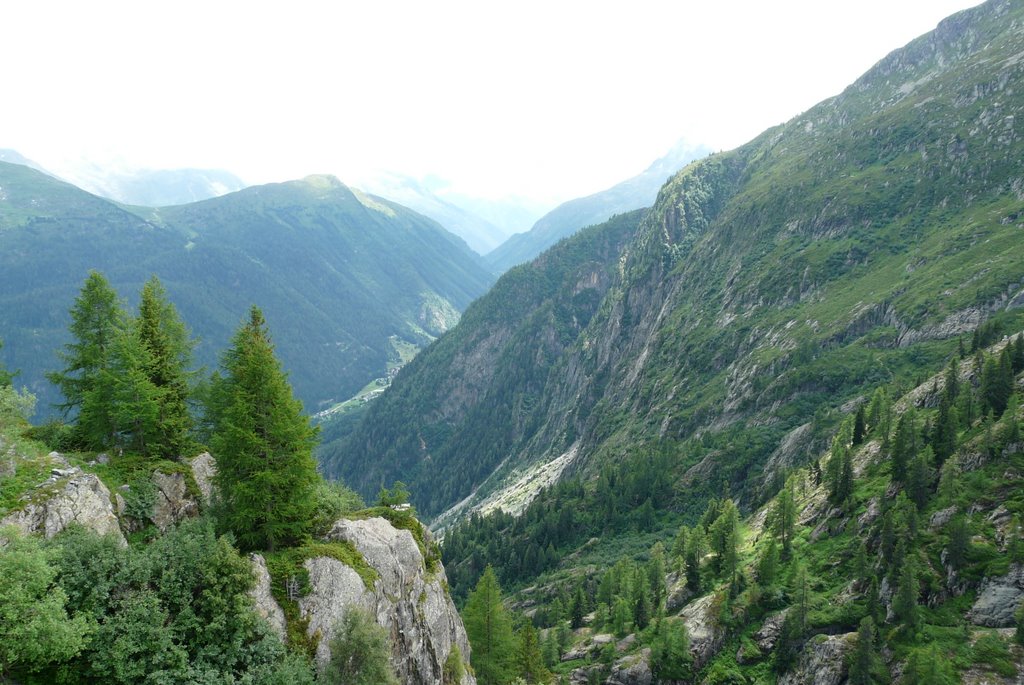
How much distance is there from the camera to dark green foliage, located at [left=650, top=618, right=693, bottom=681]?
221 feet

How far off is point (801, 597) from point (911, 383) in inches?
2372

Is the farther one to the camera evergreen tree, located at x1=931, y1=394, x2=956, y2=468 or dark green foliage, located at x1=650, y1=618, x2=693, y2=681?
dark green foliage, located at x1=650, y1=618, x2=693, y2=681

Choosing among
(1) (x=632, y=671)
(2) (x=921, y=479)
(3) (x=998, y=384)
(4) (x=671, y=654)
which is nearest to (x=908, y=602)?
(2) (x=921, y=479)

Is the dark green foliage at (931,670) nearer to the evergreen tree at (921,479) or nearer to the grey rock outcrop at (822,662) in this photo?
the grey rock outcrop at (822,662)

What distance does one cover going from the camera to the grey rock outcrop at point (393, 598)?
34156 millimetres

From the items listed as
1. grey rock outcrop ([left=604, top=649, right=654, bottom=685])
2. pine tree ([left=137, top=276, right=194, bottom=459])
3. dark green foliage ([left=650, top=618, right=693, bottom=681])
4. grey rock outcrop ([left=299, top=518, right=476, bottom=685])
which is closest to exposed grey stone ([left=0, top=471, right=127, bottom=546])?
pine tree ([left=137, top=276, right=194, bottom=459])

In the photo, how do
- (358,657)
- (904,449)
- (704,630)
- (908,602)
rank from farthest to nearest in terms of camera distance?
(704,630), (904,449), (908,602), (358,657)

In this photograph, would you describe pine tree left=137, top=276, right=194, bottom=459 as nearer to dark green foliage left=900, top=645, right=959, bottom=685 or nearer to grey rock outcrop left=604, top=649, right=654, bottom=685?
grey rock outcrop left=604, top=649, right=654, bottom=685

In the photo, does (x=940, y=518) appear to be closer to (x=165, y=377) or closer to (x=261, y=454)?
(x=261, y=454)

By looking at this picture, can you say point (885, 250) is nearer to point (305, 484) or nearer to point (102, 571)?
point (305, 484)

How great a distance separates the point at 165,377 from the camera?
4400 centimetres

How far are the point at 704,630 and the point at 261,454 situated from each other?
59254 millimetres

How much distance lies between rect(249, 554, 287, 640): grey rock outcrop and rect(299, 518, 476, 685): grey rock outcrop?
138cm

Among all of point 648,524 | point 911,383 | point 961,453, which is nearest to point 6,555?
point 961,453
